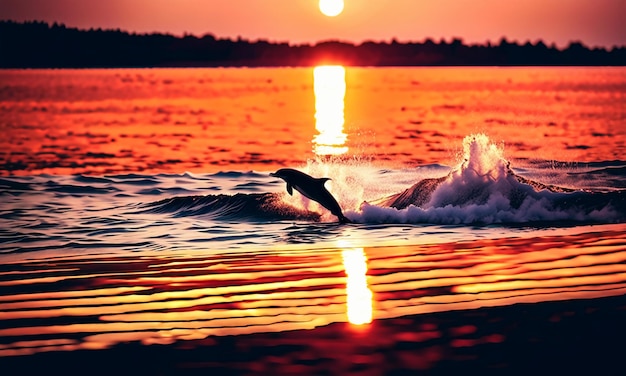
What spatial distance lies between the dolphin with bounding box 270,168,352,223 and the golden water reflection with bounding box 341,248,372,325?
4.60m

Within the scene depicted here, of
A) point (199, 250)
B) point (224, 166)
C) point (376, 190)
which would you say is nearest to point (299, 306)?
point (199, 250)

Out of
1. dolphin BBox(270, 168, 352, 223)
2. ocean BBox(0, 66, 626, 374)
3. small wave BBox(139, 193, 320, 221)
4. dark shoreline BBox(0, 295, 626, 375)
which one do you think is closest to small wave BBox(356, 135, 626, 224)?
ocean BBox(0, 66, 626, 374)

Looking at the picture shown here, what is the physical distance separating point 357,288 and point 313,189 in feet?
27.8

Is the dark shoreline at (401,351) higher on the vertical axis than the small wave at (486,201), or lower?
lower

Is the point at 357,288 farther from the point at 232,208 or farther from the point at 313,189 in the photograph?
the point at 232,208

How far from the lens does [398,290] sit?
44.6 ft

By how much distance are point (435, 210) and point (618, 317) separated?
9.66 m

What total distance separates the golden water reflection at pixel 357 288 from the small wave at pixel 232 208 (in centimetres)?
588

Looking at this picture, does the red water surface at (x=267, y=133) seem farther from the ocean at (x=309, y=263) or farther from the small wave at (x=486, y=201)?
the small wave at (x=486, y=201)

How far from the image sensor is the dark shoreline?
10250 mm

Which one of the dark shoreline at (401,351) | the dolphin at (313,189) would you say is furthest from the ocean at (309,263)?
the dolphin at (313,189)

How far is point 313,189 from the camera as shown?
72.5 ft

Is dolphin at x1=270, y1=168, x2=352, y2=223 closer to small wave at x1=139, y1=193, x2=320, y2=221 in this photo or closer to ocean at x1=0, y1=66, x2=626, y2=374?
ocean at x1=0, y1=66, x2=626, y2=374

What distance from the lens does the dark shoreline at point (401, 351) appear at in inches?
404
